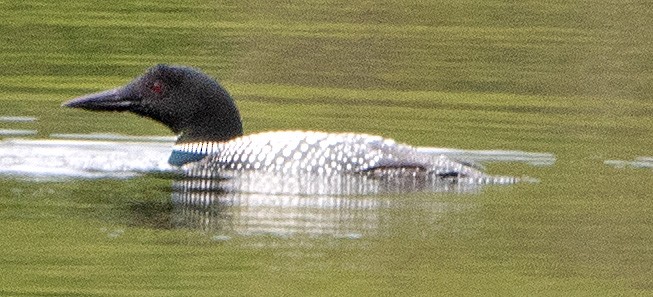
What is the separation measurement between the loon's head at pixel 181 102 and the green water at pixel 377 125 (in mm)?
518

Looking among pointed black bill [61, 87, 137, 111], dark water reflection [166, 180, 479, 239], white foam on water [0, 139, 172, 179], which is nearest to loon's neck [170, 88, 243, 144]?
white foam on water [0, 139, 172, 179]

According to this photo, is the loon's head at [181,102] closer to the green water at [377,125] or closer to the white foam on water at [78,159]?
the white foam on water at [78,159]

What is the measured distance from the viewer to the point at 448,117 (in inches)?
452

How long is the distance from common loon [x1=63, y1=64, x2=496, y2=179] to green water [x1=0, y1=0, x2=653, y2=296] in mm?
401

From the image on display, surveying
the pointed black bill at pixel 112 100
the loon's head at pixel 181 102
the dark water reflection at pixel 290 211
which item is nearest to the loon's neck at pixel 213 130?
the loon's head at pixel 181 102

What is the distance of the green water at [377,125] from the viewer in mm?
7336

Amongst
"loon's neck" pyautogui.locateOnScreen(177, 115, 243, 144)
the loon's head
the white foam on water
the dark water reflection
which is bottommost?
the dark water reflection

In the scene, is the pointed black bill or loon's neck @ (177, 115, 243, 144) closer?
loon's neck @ (177, 115, 243, 144)

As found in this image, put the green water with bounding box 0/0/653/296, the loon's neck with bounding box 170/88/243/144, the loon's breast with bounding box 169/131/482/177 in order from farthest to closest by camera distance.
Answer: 1. the loon's neck with bounding box 170/88/243/144
2. the loon's breast with bounding box 169/131/482/177
3. the green water with bounding box 0/0/653/296

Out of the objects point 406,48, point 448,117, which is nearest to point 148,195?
point 448,117

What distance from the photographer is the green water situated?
7336 mm

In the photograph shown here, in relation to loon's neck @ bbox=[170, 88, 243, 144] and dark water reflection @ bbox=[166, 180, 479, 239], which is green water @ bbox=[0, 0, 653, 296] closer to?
dark water reflection @ bbox=[166, 180, 479, 239]

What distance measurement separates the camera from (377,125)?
11453mm

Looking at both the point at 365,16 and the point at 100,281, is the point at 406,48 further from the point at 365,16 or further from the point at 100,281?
the point at 100,281
